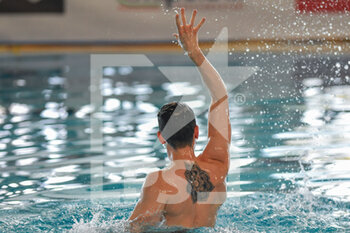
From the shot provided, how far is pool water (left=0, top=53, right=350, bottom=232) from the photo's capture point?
399cm

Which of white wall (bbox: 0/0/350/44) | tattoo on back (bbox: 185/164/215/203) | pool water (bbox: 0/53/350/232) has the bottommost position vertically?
pool water (bbox: 0/53/350/232)

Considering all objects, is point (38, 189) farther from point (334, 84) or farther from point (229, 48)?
point (229, 48)

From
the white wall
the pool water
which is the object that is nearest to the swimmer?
the pool water

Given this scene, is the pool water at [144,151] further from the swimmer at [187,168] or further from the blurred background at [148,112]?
the swimmer at [187,168]

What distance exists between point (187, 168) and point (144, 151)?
2.77 m

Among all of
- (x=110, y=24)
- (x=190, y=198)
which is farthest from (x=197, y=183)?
(x=110, y=24)

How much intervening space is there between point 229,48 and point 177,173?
991cm

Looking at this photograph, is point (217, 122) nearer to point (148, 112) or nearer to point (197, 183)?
point (197, 183)

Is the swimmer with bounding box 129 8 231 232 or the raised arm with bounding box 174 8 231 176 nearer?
the swimmer with bounding box 129 8 231 232

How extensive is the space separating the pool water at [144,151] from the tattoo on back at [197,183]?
318mm

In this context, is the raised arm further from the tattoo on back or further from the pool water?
the pool water

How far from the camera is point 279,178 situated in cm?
489

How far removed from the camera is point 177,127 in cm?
294

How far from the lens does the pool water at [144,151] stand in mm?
3994
